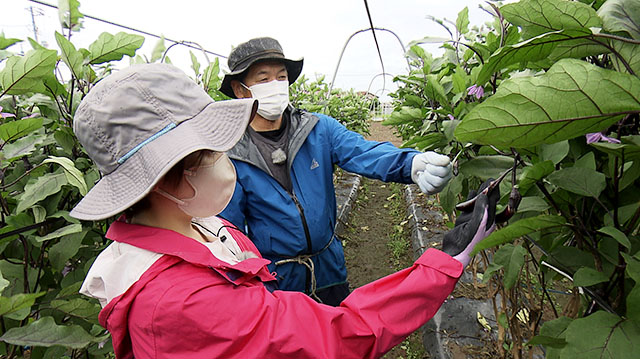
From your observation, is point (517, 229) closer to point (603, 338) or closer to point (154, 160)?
point (603, 338)

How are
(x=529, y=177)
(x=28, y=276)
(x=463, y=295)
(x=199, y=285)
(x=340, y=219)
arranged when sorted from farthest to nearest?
(x=340, y=219) < (x=463, y=295) < (x=28, y=276) < (x=199, y=285) < (x=529, y=177)

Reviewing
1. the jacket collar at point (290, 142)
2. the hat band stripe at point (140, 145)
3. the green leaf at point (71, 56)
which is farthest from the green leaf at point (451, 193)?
the green leaf at point (71, 56)

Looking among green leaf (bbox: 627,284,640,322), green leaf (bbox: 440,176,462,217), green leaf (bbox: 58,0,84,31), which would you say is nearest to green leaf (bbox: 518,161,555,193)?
green leaf (bbox: 627,284,640,322)

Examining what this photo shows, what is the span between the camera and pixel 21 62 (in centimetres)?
113

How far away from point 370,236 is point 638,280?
4926mm

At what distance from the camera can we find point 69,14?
1.47 m

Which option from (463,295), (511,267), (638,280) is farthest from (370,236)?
(638,280)

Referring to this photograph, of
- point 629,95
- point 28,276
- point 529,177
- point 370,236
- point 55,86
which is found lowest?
point 370,236

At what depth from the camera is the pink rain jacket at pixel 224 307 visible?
86 cm

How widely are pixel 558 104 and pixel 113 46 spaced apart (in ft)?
4.83

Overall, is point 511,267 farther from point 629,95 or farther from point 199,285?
point 199,285

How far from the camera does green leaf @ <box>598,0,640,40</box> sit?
65cm

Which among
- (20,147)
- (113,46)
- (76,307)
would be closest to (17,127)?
(20,147)

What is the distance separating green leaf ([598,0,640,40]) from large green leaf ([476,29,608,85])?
37 millimetres
